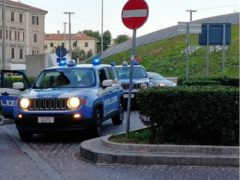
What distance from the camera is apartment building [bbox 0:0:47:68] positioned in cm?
10744

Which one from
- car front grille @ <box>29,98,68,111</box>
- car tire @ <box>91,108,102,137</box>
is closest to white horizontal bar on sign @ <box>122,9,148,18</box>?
car front grille @ <box>29,98,68,111</box>

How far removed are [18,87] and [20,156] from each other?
3.75 m

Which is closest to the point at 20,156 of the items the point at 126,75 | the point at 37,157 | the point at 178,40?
the point at 37,157

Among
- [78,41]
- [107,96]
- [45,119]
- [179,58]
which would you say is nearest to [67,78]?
[107,96]

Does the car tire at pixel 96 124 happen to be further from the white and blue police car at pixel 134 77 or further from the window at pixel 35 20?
the window at pixel 35 20

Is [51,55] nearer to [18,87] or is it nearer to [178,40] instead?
[18,87]

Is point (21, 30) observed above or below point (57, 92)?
above

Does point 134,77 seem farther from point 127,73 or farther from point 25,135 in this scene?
point 25,135

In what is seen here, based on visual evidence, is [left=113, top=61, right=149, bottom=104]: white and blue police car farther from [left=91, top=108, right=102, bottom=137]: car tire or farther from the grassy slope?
the grassy slope

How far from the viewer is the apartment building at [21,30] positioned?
4230 inches

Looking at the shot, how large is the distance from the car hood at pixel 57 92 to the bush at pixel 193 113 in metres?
2.51

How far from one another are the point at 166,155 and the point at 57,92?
3889 mm

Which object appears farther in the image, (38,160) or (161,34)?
(161,34)

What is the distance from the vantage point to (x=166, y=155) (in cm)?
866
